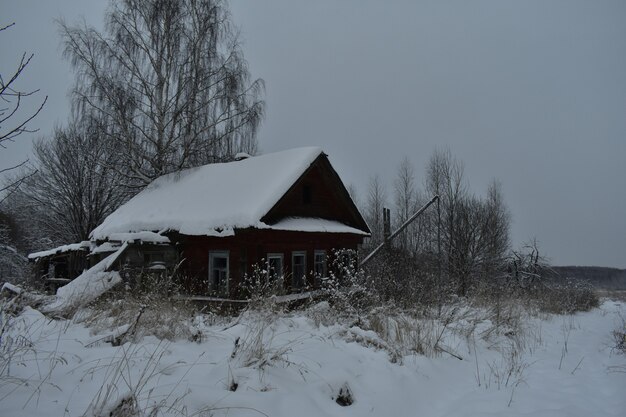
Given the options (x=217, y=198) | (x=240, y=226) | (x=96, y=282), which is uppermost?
(x=217, y=198)

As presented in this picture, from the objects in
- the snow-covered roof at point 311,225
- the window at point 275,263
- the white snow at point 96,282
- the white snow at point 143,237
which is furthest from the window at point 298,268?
the white snow at point 96,282

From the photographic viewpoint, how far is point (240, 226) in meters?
9.48

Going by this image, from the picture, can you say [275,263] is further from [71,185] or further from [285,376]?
[71,185]

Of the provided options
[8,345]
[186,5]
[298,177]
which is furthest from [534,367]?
[186,5]

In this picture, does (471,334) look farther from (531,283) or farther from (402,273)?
(531,283)

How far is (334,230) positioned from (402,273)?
274 centimetres

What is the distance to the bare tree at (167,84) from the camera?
15.0 metres

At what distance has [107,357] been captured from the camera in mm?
3432

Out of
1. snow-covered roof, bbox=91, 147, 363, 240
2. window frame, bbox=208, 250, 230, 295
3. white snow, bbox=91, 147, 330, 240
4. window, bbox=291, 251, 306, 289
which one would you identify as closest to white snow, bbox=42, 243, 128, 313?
snow-covered roof, bbox=91, 147, 363, 240

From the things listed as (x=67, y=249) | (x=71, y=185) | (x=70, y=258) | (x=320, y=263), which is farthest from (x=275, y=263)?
(x=71, y=185)

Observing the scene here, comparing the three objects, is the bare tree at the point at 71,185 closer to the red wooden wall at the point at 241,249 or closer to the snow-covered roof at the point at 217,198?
the snow-covered roof at the point at 217,198

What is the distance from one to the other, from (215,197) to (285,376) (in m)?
8.59

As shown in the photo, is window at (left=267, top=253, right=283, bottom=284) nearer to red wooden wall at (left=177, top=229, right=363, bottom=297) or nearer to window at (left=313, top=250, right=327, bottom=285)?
red wooden wall at (left=177, top=229, right=363, bottom=297)

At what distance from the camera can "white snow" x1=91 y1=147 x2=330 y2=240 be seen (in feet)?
32.7
